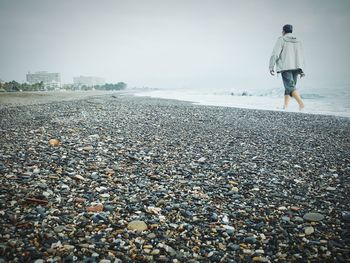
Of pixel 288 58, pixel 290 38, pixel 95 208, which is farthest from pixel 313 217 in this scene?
pixel 290 38

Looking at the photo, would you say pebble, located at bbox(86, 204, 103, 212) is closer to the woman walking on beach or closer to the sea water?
the woman walking on beach

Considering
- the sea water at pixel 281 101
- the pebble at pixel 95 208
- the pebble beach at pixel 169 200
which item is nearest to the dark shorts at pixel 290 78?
the sea water at pixel 281 101

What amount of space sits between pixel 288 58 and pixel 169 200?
1073cm

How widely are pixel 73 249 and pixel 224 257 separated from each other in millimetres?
1597

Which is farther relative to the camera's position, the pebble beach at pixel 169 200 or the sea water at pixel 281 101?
the sea water at pixel 281 101

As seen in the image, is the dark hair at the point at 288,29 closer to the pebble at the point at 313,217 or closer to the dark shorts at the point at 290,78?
the dark shorts at the point at 290,78

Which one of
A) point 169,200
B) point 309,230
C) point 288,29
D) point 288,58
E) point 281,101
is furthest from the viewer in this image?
point 281,101

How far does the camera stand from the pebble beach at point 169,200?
2.35 meters

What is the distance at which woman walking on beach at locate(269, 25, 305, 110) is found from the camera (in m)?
11.0

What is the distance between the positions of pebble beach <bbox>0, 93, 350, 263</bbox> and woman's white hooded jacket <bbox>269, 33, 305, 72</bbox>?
6209mm

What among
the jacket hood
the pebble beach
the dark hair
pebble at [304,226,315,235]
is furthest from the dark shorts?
pebble at [304,226,315,235]

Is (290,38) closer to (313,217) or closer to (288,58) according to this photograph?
(288,58)

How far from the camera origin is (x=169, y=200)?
3354mm

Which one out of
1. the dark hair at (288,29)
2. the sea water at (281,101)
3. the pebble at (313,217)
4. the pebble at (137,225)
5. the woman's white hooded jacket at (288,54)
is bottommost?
the pebble at (137,225)
